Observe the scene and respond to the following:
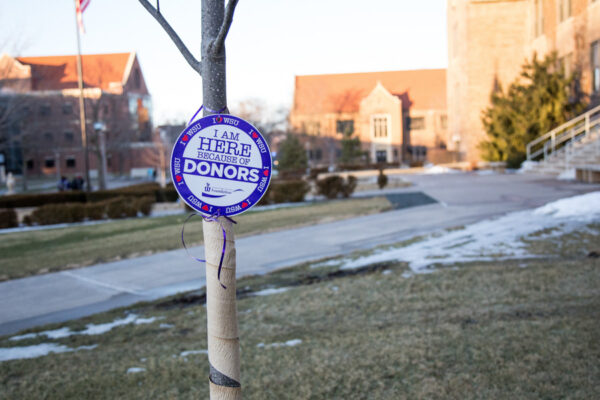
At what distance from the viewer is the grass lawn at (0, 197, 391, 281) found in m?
11.6

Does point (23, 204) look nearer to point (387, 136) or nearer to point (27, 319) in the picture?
point (27, 319)

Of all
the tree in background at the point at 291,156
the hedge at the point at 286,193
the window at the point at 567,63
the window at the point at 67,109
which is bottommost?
the hedge at the point at 286,193

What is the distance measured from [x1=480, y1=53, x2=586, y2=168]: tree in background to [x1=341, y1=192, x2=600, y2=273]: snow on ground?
63.2 ft

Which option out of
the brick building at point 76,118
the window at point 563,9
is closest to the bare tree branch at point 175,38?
the brick building at point 76,118

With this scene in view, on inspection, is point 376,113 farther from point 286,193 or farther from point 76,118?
point 286,193

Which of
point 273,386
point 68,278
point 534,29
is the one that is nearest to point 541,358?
point 273,386

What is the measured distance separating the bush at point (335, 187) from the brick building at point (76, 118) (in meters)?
14.9

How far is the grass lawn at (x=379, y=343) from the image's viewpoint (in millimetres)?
4148

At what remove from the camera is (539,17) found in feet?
116

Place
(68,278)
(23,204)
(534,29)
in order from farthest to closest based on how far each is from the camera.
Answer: (534,29)
(23,204)
(68,278)

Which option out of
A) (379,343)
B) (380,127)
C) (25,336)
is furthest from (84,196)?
(380,127)

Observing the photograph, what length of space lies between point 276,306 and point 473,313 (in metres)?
2.34

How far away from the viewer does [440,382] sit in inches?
161

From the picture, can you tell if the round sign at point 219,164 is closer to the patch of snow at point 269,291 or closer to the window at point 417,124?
the patch of snow at point 269,291
